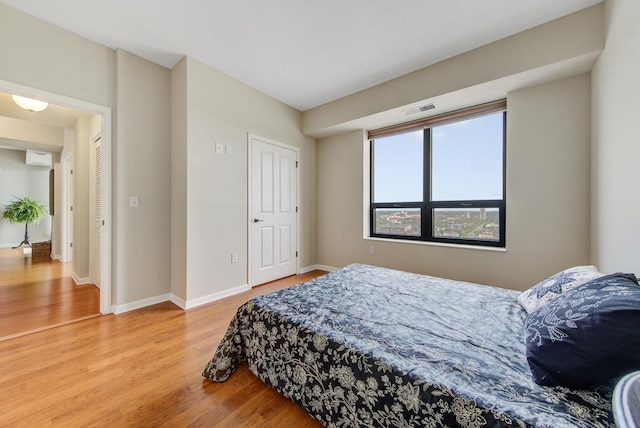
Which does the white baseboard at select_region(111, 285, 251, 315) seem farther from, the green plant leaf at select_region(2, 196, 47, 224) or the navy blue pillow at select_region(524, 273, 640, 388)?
the green plant leaf at select_region(2, 196, 47, 224)

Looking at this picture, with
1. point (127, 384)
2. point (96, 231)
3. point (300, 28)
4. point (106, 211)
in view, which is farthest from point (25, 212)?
point (300, 28)

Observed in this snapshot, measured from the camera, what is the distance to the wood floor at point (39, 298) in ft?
7.57

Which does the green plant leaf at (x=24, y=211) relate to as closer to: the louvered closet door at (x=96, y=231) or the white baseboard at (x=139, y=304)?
the louvered closet door at (x=96, y=231)

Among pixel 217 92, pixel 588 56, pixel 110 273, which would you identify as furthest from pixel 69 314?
pixel 588 56

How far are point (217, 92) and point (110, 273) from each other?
2256mm

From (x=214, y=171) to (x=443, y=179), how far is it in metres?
2.85

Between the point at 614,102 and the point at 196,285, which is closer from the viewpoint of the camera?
the point at 614,102

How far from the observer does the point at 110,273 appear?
8.41 feet

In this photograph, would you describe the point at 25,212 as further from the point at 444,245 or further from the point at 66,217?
the point at 444,245

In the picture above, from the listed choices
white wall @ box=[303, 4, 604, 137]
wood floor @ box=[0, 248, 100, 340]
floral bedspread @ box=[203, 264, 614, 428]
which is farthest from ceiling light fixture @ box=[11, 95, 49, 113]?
white wall @ box=[303, 4, 604, 137]

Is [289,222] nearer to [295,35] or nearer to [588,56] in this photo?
[295,35]

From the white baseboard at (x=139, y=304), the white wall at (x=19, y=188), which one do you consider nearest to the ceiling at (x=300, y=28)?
the white baseboard at (x=139, y=304)

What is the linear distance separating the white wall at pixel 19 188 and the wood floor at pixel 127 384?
6.57 m

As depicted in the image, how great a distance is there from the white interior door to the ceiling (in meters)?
1.11
